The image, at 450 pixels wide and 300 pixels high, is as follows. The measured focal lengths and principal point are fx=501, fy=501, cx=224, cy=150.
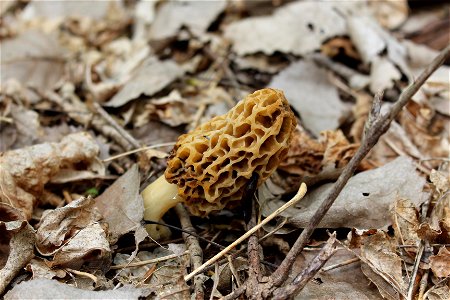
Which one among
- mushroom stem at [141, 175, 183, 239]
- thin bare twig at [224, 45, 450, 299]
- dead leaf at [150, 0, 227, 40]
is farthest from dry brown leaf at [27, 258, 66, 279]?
dead leaf at [150, 0, 227, 40]

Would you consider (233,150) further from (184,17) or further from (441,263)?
(184,17)

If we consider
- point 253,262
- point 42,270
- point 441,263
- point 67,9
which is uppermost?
point 67,9

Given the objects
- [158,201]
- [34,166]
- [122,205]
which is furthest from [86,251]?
[34,166]

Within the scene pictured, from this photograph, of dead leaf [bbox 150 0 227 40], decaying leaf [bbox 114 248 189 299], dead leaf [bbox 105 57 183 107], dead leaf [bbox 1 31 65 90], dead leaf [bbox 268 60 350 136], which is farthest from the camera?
dead leaf [bbox 150 0 227 40]

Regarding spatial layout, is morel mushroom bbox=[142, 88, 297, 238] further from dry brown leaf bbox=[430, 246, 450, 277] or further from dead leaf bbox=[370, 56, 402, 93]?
dead leaf bbox=[370, 56, 402, 93]

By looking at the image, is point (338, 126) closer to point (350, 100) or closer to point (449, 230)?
point (350, 100)

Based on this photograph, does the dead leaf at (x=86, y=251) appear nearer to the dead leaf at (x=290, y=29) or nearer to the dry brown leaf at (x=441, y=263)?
the dry brown leaf at (x=441, y=263)

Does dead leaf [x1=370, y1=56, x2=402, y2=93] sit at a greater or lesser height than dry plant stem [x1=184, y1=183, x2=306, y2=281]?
lesser
